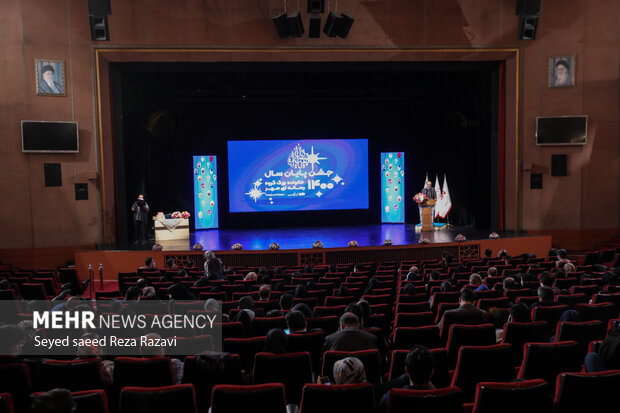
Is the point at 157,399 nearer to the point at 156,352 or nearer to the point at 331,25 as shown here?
the point at 156,352

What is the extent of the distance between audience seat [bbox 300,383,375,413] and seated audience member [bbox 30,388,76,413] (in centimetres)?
123

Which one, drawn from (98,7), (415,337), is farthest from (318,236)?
(415,337)

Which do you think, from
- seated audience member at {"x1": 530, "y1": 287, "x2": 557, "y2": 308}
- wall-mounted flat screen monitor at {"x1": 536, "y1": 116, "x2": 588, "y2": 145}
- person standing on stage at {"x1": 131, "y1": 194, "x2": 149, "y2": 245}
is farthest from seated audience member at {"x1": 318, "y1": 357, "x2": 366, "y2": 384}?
wall-mounted flat screen monitor at {"x1": 536, "y1": 116, "x2": 588, "y2": 145}

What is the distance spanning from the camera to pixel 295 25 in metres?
14.1

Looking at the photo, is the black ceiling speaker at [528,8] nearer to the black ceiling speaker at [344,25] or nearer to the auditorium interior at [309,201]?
the auditorium interior at [309,201]

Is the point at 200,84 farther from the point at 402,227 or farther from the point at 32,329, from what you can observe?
the point at 32,329

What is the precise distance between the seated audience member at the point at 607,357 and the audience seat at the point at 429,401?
1505mm

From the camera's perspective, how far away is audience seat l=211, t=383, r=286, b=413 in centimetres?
314

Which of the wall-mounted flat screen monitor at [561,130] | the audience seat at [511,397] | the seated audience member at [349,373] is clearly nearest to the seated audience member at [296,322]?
the seated audience member at [349,373]

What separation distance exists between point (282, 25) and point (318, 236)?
6.21 metres

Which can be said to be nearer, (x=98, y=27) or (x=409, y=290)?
(x=409, y=290)

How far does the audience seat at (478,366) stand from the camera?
13.3ft

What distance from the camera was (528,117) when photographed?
16156 mm

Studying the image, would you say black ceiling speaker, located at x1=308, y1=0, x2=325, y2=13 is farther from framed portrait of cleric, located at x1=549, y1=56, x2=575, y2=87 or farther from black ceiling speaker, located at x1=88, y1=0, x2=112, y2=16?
framed portrait of cleric, located at x1=549, y1=56, x2=575, y2=87
